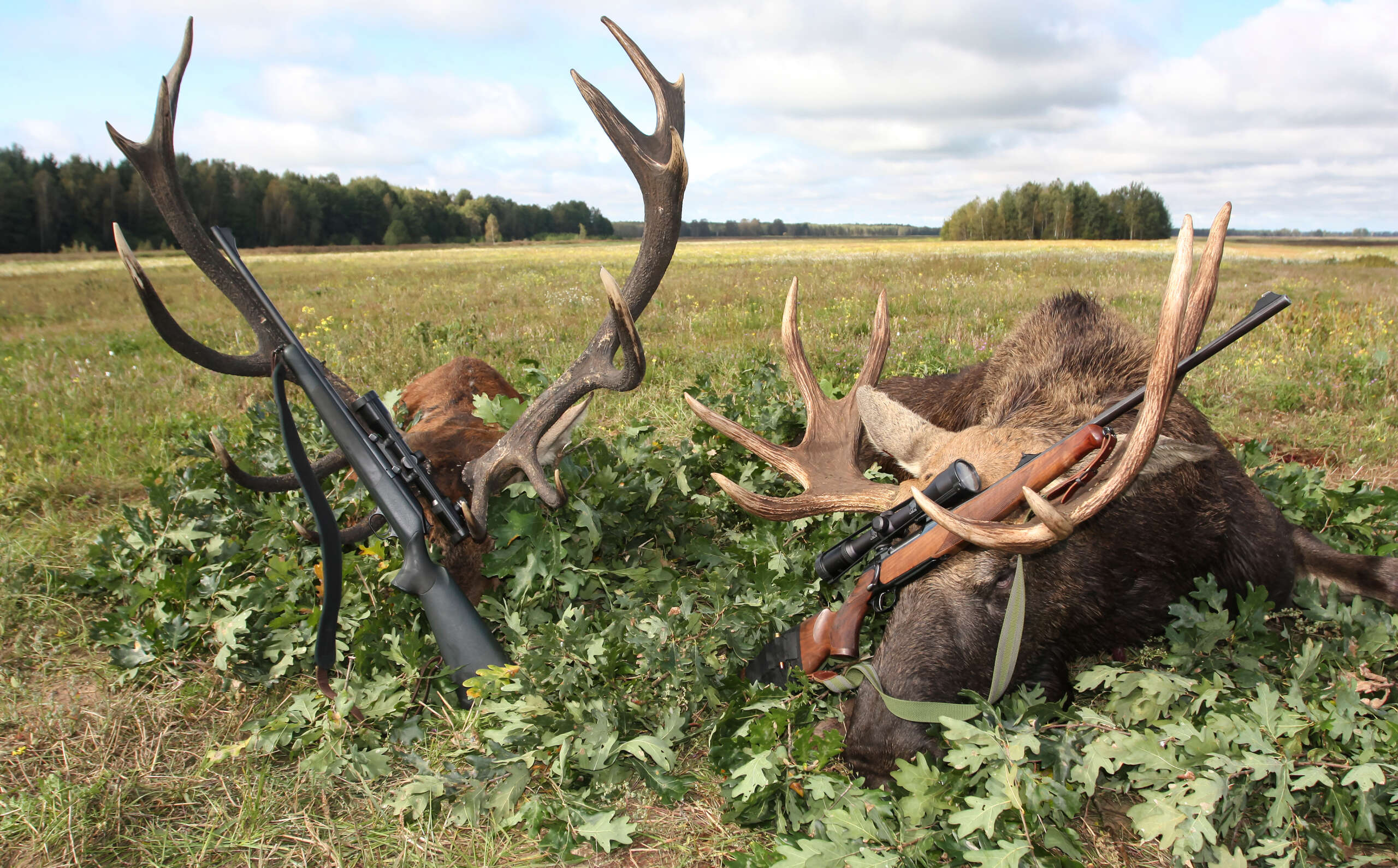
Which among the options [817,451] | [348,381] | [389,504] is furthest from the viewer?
[348,381]

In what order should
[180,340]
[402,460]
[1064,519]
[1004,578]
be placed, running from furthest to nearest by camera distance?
[180,340] < [402,460] < [1004,578] < [1064,519]

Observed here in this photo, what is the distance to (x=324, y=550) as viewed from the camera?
3.30 m

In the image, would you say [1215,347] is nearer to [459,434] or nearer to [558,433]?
[558,433]

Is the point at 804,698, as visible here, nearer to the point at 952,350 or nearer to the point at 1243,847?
the point at 1243,847

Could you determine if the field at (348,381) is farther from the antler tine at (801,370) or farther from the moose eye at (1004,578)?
the antler tine at (801,370)

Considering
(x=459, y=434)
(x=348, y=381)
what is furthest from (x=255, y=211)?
(x=459, y=434)

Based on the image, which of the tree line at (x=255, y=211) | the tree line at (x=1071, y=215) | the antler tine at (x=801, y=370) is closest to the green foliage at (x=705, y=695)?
the antler tine at (x=801, y=370)

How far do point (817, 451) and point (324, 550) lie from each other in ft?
7.81

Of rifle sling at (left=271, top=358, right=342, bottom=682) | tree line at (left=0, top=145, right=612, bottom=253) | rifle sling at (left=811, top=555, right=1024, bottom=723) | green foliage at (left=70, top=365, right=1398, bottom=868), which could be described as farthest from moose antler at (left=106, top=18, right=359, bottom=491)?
tree line at (left=0, top=145, right=612, bottom=253)

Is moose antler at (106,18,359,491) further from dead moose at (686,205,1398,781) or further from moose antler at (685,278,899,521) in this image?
dead moose at (686,205,1398,781)

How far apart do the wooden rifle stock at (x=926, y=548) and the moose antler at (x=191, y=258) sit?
2.68 metres

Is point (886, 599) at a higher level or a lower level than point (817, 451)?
lower

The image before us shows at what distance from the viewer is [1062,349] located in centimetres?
396

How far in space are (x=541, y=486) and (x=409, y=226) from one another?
320ft
